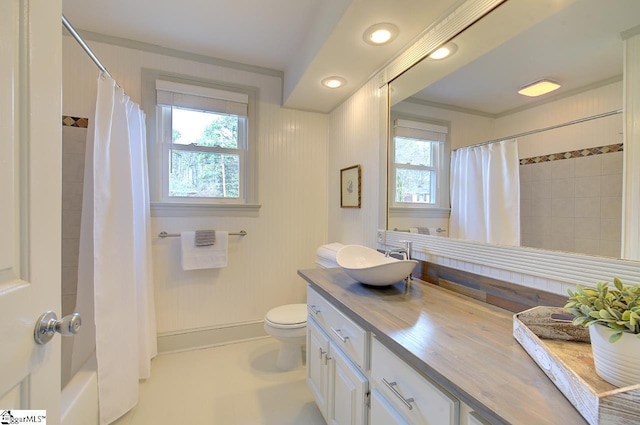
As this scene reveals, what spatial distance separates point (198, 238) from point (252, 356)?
41.6 inches

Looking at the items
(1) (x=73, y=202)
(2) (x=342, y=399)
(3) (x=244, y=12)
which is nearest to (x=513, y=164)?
(2) (x=342, y=399)

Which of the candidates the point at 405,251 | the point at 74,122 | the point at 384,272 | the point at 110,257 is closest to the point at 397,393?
the point at 384,272

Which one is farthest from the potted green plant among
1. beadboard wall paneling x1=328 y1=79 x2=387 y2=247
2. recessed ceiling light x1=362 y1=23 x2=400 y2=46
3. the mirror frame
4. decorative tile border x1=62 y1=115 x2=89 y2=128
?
decorative tile border x1=62 y1=115 x2=89 y2=128

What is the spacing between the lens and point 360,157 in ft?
7.20

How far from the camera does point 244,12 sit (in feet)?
5.99

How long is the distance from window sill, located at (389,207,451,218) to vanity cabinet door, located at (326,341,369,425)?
2.88ft

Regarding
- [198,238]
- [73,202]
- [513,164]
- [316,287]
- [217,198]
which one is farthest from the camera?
[217,198]

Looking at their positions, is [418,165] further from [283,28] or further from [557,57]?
[283,28]

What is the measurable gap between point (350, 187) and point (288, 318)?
1.12 m

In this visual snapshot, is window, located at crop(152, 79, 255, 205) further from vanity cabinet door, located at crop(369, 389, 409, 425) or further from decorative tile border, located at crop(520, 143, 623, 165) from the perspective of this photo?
decorative tile border, located at crop(520, 143, 623, 165)

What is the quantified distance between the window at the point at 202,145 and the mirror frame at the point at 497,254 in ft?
4.33

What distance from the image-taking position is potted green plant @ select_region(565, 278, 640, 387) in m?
0.54

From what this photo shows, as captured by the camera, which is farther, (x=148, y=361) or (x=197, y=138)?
(x=197, y=138)

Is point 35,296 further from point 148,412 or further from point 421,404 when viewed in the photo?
point 148,412
